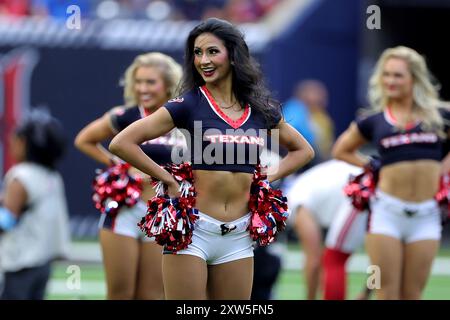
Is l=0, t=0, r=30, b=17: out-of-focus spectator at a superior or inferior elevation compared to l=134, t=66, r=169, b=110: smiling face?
superior

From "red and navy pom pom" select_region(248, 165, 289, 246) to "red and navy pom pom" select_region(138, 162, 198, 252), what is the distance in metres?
0.33

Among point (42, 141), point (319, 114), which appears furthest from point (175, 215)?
point (319, 114)

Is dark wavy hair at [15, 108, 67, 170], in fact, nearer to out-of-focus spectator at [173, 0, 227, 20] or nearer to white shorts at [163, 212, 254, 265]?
white shorts at [163, 212, 254, 265]

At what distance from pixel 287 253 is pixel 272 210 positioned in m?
8.17

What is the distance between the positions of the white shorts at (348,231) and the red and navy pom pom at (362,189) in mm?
667

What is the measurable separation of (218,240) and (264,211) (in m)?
0.30

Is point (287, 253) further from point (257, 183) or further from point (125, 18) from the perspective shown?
point (257, 183)

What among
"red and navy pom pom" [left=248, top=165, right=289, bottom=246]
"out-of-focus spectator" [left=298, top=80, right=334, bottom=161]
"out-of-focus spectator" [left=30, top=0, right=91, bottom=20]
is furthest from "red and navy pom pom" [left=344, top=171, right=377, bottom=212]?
"out-of-focus spectator" [left=30, top=0, right=91, bottom=20]

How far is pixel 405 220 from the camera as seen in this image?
294 inches

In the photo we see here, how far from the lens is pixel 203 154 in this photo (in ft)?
18.2

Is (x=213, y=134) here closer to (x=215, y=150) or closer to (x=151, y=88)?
(x=215, y=150)

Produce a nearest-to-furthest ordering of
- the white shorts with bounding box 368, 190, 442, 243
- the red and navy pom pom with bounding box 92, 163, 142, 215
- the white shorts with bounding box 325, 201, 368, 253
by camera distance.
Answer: the red and navy pom pom with bounding box 92, 163, 142, 215 → the white shorts with bounding box 368, 190, 442, 243 → the white shorts with bounding box 325, 201, 368, 253

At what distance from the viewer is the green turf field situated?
10.1 meters
